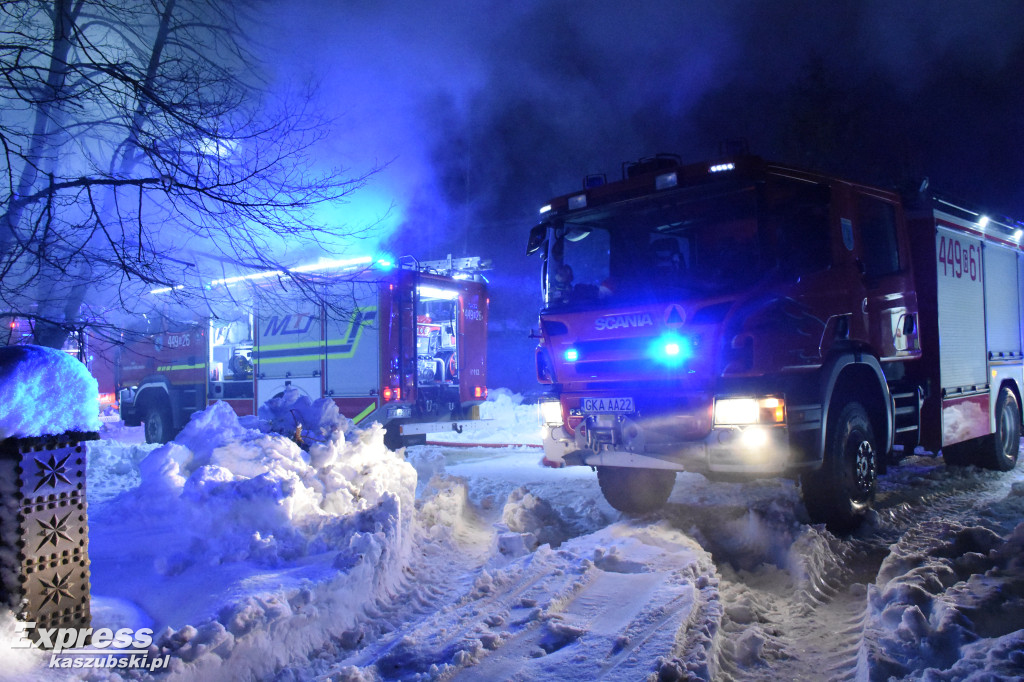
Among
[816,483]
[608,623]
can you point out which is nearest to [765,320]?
[816,483]

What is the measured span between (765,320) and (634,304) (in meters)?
1.02

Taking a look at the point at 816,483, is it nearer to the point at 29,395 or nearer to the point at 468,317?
the point at 29,395

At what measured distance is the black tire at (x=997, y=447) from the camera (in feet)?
27.2

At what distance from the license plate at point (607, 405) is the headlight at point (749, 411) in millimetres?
745

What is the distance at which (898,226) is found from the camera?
6551 millimetres

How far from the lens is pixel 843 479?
534 centimetres

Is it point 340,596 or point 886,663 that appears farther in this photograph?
point 340,596

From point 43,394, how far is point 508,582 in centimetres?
284

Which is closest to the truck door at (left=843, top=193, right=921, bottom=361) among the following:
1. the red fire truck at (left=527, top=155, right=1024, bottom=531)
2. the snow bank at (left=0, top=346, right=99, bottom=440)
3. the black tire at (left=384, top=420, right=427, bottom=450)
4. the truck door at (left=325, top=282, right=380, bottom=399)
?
the red fire truck at (left=527, top=155, right=1024, bottom=531)

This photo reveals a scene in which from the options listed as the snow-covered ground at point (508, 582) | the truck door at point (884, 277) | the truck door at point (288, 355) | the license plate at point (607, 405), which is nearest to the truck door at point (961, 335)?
the truck door at point (884, 277)

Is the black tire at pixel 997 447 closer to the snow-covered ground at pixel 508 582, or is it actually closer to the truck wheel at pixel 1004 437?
the truck wheel at pixel 1004 437

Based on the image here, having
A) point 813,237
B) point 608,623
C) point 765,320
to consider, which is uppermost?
point 813,237

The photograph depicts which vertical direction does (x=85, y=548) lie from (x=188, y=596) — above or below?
above

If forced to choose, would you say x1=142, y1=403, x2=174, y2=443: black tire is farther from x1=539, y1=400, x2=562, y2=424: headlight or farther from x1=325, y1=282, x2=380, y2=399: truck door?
x1=539, y1=400, x2=562, y2=424: headlight
